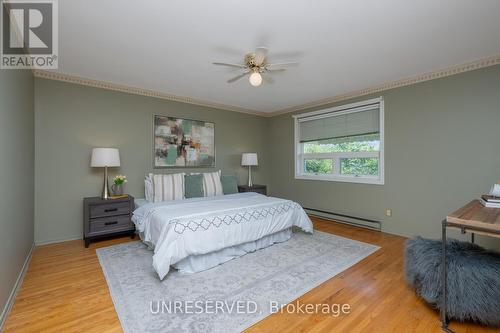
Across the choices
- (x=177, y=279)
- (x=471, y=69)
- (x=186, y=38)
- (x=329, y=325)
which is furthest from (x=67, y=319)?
(x=471, y=69)

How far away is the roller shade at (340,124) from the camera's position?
4.00 m

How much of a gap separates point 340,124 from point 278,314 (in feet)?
11.8

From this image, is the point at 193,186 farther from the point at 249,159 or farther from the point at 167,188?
the point at 249,159

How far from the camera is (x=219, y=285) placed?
221 centimetres

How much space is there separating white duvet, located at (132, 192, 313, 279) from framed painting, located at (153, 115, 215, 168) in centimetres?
125

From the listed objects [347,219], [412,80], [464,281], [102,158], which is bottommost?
[347,219]

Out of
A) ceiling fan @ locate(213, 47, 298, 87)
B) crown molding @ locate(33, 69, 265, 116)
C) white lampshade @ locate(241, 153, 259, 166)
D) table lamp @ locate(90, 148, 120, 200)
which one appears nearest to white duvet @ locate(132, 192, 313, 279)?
table lamp @ locate(90, 148, 120, 200)

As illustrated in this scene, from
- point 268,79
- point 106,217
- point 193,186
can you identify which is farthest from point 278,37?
point 106,217

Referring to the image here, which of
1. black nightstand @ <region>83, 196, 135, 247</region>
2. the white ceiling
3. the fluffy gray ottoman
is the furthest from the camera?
black nightstand @ <region>83, 196, 135, 247</region>

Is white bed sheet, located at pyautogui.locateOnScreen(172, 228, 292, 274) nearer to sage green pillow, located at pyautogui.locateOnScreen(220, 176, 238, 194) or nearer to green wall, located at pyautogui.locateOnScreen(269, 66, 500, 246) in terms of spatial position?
sage green pillow, located at pyautogui.locateOnScreen(220, 176, 238, 194)

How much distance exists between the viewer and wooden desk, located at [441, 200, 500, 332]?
1.49 meters

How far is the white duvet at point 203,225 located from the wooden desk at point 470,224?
6.07 ft

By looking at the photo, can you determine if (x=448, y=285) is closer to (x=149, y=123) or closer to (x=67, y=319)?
(x=67, y=319)

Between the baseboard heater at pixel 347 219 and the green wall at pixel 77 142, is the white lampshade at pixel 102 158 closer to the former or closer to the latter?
the green wall at pixel 77 142
